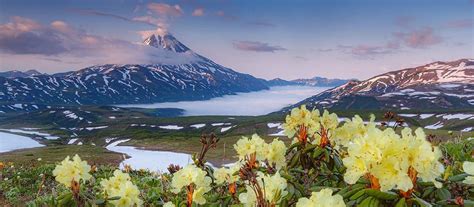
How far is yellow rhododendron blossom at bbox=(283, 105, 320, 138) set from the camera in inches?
191

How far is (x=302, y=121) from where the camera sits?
4.95m

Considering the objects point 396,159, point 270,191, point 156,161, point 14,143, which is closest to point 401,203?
point 396,159

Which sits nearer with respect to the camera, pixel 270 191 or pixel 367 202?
pixel 367 202

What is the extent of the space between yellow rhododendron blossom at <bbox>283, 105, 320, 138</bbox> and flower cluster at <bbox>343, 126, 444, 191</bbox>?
213 cm

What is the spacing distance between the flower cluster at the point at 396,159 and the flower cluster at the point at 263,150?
2111mm

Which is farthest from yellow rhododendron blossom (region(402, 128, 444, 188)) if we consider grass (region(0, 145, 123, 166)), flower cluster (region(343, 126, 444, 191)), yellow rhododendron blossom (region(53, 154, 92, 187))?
grass (region(0, 145, 123, 166))

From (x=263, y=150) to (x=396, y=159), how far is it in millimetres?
Result: 2367

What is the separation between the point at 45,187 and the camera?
14.0 metres

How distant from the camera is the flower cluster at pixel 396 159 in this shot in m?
2.47

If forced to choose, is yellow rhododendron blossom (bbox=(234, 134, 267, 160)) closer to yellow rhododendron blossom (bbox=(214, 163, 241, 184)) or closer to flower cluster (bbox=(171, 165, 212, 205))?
yellow rhododendron blossom (bbox=(214, 163, 241, 184))

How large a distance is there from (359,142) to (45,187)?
13331 mm

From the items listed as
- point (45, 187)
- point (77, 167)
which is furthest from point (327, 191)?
point (45, 187)

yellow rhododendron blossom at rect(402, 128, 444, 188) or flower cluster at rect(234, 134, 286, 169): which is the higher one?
yellow rhododendron blossom at rect(402, 128, 444, 188)

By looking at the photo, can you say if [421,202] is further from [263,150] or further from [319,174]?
[263,150]
